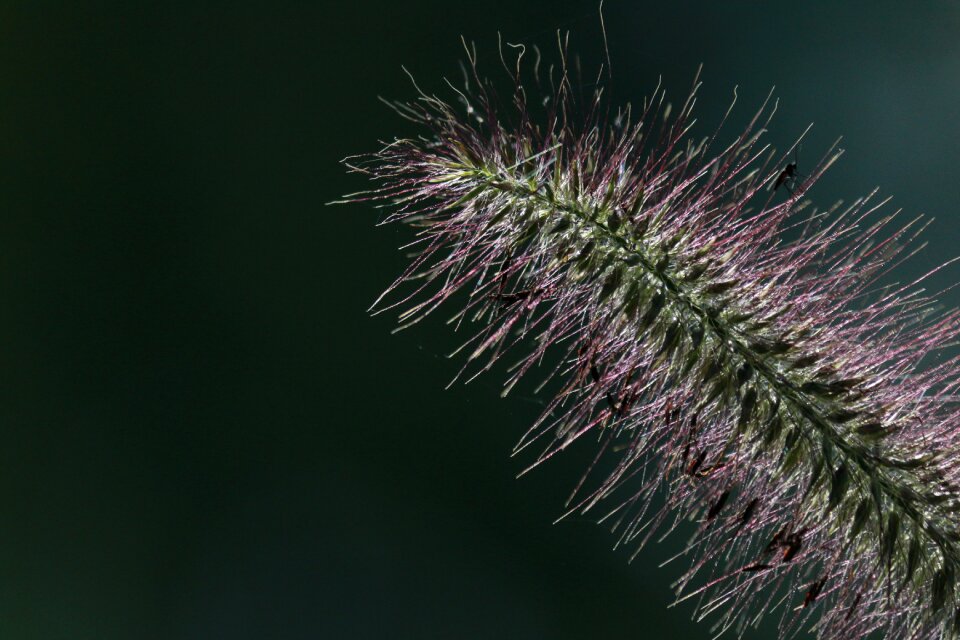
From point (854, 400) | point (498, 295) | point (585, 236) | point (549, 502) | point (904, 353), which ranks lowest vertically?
point (498, 295)

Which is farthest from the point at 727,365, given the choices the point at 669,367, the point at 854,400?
the point at 854,400

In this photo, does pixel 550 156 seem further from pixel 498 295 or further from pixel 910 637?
pixel 910 637

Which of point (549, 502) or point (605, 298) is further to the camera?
point (549, 502)

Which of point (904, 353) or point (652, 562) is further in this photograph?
point (652, 562)

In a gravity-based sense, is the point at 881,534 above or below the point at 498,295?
above

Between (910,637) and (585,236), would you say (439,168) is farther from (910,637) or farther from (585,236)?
(910,637)

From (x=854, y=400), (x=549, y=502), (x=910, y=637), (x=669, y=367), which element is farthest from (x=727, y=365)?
(x=549, y=502)

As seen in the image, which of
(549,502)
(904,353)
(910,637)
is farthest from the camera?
(549,502)

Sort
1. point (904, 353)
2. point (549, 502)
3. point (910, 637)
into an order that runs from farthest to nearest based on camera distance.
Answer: point (549, 502)
point (904, 353)
point (910, 637)

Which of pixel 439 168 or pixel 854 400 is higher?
pixel 854 400
